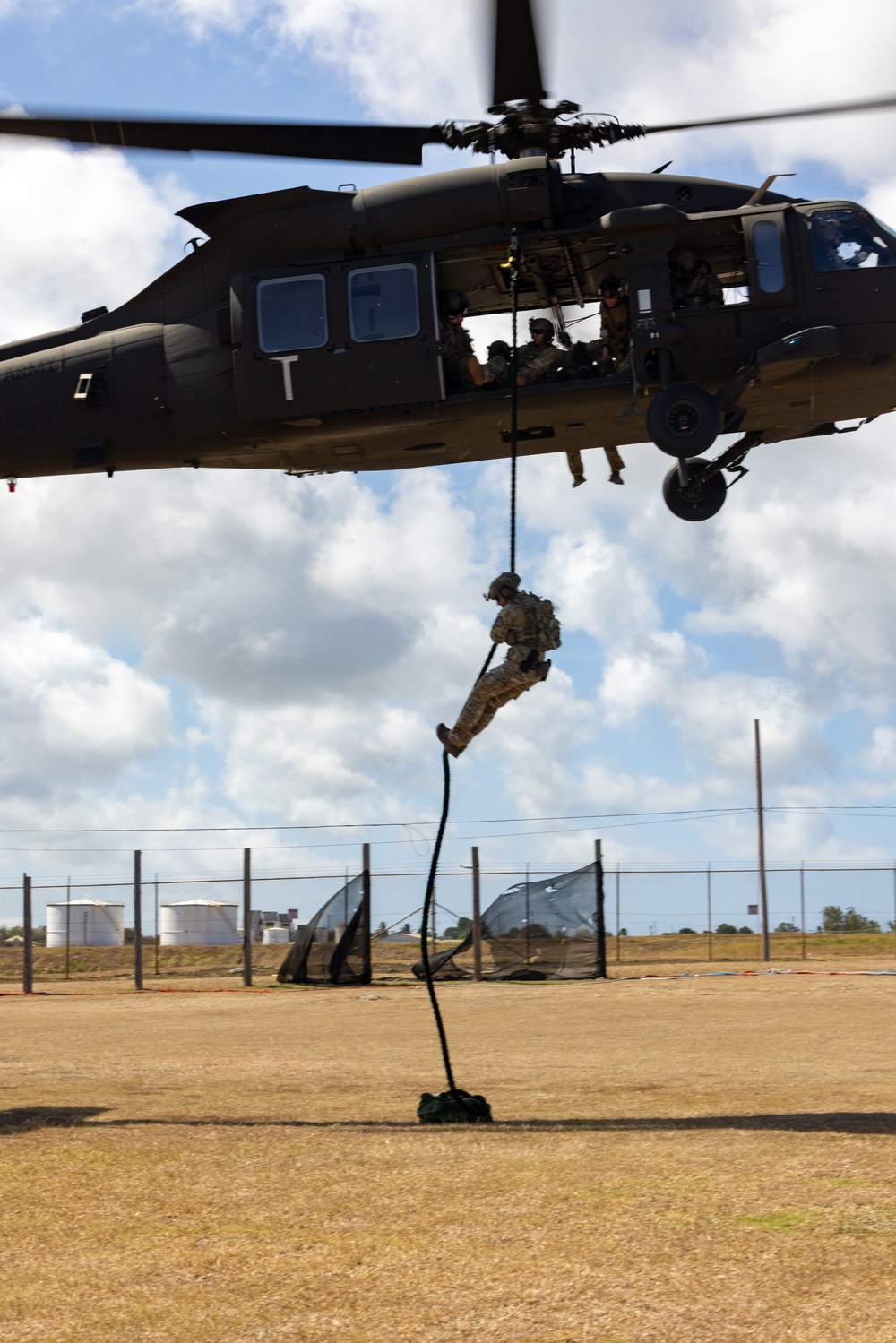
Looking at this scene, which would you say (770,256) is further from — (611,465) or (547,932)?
(547,932)

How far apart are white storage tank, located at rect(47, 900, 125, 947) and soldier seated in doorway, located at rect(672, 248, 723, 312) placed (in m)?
45.5

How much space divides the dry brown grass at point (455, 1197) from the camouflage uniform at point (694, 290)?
292 inches

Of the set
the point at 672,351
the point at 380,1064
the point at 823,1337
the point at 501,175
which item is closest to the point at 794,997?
the point at 380,1064

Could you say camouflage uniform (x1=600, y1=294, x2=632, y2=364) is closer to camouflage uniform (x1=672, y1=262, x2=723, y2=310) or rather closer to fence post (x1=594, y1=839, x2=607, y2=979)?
camouflage uniform (x1=672, y1=262, x2=723, y2=310)

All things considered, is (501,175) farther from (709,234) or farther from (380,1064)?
(380,1064)

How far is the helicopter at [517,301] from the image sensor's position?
13.4 metres

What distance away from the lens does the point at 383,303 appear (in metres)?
13.8

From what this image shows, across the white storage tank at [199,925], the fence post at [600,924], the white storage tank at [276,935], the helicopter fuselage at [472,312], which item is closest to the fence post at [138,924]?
the fence post at [600,924]

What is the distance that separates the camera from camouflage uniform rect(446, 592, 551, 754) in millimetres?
10727

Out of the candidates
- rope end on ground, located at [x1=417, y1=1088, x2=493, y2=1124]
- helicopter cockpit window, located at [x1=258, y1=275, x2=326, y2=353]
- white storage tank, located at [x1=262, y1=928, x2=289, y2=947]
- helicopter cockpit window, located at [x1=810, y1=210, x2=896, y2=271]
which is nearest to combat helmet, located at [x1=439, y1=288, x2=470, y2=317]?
helicopter cockpit window, located at [x1=258, y1=275, x2=326, y2=353]

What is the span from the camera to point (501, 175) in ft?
44.6

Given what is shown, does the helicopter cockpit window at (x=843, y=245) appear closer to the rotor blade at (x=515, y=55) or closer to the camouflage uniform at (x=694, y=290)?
the camouflage uniform at (x=694, y=290)

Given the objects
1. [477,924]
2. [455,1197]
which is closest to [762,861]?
[477,924]

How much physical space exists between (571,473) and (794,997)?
398 inches
